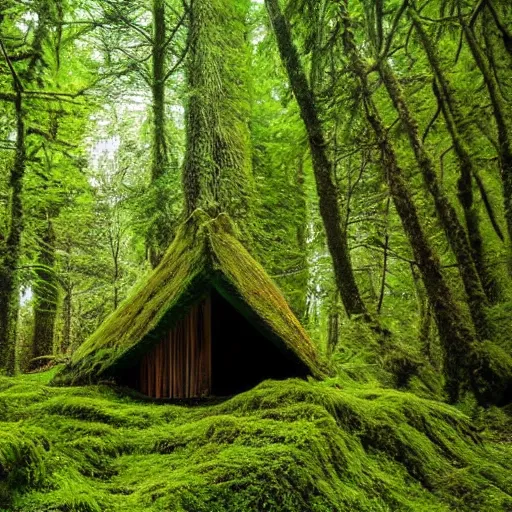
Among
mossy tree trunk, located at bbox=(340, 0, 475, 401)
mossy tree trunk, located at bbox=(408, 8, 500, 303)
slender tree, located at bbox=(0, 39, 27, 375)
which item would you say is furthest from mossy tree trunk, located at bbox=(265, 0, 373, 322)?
slender tree, located at bbox=(0, 39, 27, 375)

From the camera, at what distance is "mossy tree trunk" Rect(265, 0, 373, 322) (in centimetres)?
713

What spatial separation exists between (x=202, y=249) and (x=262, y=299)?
0.74m

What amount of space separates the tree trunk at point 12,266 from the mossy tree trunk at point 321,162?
4.60 meters

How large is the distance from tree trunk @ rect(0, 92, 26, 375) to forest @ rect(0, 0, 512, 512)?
0.04 metres

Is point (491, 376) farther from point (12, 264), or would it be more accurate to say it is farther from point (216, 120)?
point (12, 264)

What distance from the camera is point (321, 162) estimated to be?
713 centimetres

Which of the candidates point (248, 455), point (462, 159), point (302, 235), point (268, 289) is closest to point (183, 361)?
point (268, 289)

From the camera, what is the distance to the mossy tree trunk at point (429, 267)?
21.5 ft

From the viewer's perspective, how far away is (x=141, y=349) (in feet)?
13.5

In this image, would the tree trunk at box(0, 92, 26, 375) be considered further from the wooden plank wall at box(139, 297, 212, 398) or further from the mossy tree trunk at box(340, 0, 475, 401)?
the mossy tree trunk at box(340, 0, 475, 401)

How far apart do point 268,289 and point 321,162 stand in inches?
118

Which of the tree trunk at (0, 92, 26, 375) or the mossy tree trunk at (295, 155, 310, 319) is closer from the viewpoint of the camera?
the tree trunk at (0, 92, 26, 375)

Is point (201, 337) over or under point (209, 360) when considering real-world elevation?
over

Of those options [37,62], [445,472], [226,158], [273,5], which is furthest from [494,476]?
[37,62]
